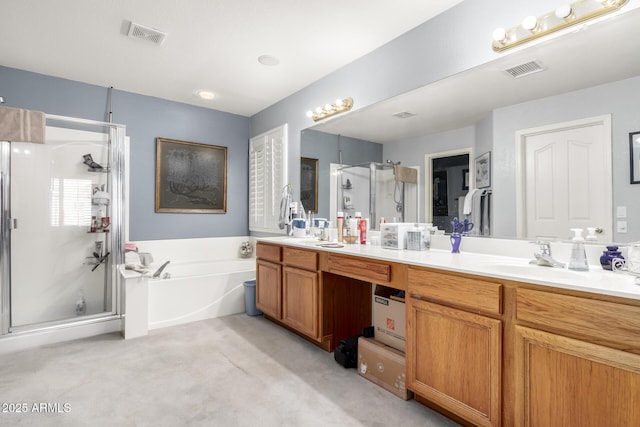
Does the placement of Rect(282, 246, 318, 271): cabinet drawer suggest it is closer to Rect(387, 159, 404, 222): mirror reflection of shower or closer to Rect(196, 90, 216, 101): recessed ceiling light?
Rect(387, 159, 404, 222): mirror reflection of shower

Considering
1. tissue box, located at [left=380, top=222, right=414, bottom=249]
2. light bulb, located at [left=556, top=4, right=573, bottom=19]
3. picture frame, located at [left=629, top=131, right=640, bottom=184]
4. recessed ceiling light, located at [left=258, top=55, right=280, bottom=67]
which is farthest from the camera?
recessed ceiling light, located at [left=258, top=55, right=280, bottom=67]

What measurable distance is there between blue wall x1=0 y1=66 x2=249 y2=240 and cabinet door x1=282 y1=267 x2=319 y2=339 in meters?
1.84

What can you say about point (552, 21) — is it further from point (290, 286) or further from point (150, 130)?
point (150, 130)

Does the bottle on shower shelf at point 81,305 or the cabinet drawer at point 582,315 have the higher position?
the cabinet drawer at point 582,315

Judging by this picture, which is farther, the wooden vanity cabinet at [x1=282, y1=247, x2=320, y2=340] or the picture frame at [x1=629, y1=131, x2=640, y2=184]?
the wooden vanity cabinet at [x1=282, y1=247, x2=320, y2=340]

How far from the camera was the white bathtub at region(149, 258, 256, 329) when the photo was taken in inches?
123

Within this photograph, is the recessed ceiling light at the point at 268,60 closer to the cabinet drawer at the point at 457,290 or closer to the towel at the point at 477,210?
the towel at the point at 477,210

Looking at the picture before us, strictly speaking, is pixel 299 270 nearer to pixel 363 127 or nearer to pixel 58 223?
pixel 363 127

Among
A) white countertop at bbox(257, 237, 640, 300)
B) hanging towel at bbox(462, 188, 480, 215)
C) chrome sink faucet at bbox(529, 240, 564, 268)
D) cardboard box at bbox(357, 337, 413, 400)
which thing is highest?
hanging towel at bbox(462, 188, 480, 215)

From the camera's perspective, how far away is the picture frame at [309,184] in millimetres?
3344

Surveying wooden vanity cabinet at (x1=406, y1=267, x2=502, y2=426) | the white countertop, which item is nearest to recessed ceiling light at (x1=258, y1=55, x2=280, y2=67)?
the white countertop

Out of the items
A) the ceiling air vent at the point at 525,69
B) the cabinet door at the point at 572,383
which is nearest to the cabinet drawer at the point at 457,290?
the cabinet door at the point at 572,383

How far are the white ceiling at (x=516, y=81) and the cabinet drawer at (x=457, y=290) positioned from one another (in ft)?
3.57

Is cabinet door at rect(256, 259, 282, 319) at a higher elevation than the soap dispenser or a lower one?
lower
